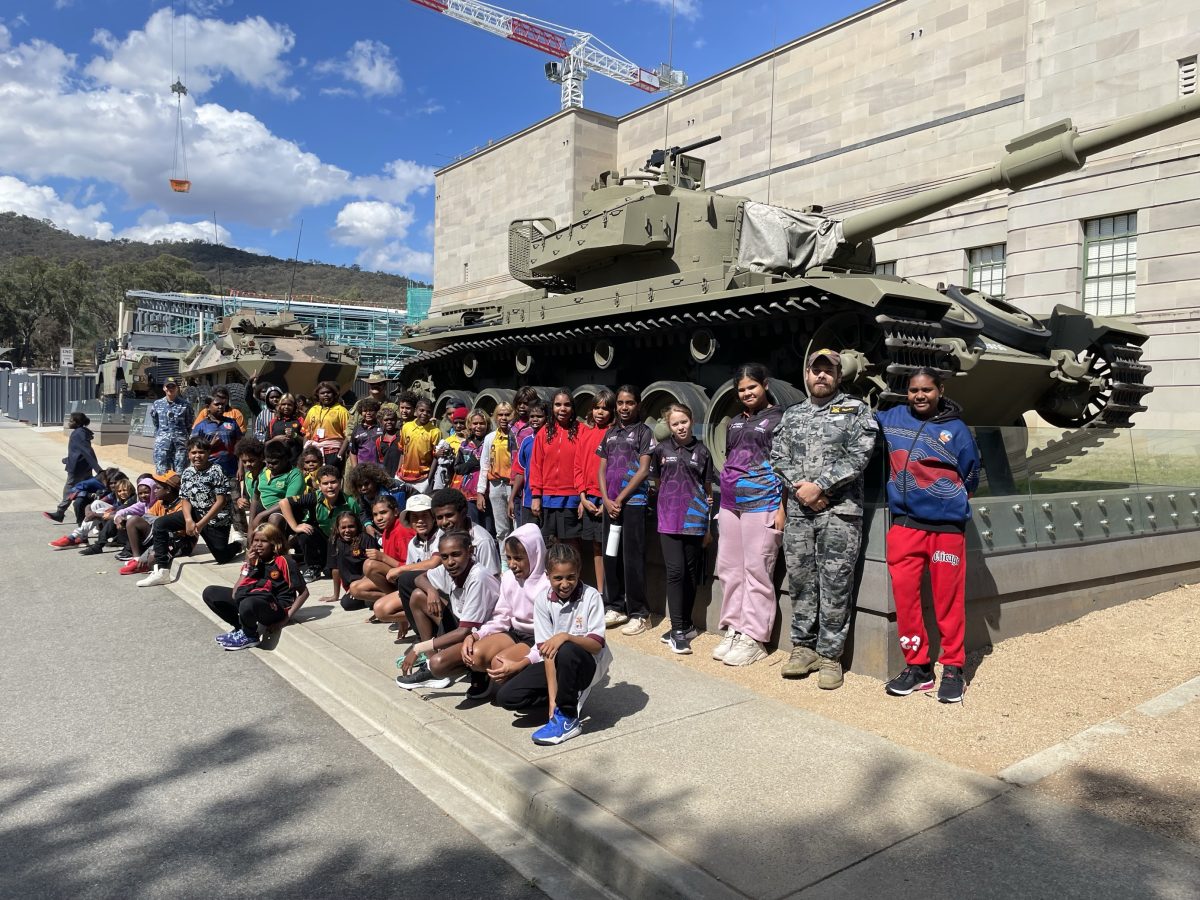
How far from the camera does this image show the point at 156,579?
8.39 meters

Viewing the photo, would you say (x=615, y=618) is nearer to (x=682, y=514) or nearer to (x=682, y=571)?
(x=682, y=571)

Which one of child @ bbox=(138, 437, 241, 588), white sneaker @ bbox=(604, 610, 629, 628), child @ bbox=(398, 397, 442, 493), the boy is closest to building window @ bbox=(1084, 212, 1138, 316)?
child @ bbox=(398, 397, 442, 493)

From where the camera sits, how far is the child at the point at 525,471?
7133mm

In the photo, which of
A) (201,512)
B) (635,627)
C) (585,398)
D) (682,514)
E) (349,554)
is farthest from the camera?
(585,398)

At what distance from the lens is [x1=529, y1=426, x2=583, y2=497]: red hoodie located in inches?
268

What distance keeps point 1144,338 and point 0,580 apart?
40.0 ft

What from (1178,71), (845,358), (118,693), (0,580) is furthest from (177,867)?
(1178,71)

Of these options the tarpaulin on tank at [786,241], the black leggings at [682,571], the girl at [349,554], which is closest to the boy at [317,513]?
the girl at [349,554]

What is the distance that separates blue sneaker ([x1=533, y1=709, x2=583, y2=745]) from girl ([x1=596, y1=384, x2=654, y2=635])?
2.19m

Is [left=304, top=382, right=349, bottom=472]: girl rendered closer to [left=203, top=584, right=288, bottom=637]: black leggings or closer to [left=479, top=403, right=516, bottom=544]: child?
[left=479, top=403, right=516, bottom=544]: child

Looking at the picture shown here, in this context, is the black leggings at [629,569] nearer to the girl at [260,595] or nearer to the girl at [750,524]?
the girl at [750,524]

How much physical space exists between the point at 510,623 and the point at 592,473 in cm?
214

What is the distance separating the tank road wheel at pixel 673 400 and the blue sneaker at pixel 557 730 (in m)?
4.59

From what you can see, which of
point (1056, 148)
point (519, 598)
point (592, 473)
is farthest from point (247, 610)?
point (1056, 148)
